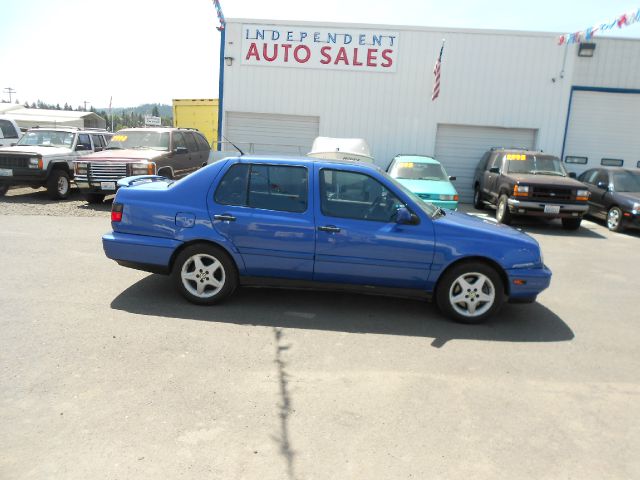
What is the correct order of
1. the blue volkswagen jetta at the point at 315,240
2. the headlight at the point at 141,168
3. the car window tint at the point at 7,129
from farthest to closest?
1. the car window tint at the point at 7,129
2. the headlight at the point at 141,168
3. the blue volkswagen jetta at the point at 315,240

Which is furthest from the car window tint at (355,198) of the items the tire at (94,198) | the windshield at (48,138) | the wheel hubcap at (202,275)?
the windshield at (48,138)

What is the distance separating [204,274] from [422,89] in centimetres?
1282

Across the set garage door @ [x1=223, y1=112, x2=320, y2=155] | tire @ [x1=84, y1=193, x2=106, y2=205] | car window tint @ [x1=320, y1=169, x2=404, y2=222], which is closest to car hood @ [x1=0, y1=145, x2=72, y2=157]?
tire @ [x1=84, y1=193, x2=106, y2=205]

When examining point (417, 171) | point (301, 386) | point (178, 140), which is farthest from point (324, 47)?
point (301, 386)

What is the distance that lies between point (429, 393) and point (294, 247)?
2.05m

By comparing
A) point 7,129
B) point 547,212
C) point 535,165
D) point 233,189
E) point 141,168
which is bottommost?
point 547,212

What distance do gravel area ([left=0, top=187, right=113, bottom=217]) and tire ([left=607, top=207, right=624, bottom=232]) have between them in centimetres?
1172

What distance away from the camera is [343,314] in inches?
207

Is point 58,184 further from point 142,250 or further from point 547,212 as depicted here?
point 547,212

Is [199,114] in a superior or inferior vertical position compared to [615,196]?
superior

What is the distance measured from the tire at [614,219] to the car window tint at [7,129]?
1749 centimetres

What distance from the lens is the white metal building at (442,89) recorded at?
15.8 m

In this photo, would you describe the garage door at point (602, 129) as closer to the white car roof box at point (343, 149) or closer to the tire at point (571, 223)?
the tire at point (571, 223)

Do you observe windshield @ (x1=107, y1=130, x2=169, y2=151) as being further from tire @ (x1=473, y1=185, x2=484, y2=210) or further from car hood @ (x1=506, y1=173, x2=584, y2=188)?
tire @ (x1=473, y1=185, x2=484, y2=210)
